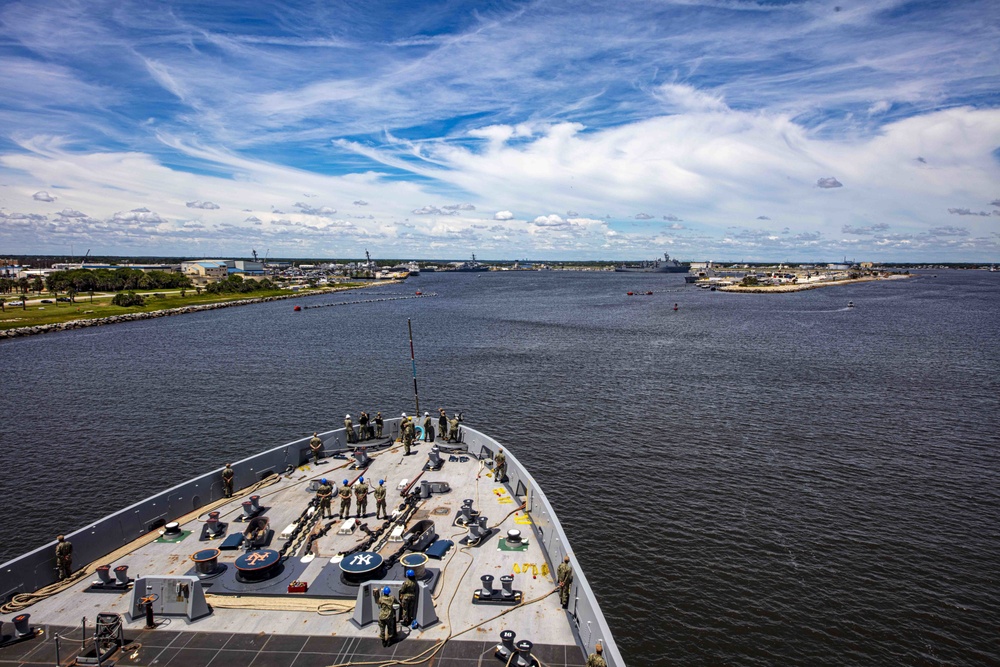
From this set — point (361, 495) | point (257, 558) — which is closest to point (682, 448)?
point (361, 495)

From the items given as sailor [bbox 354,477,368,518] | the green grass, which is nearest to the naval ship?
sailor [bbox 354,477,368,518]

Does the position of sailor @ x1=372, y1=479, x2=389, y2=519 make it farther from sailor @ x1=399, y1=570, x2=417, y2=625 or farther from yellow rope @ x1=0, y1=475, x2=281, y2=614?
yellow rope @ x1=0, y1=475, x2=281, y2=614

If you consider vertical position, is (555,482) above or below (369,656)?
below

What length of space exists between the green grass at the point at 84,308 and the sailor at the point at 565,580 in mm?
125937

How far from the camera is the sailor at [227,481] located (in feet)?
72.0

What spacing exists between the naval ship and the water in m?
7.95

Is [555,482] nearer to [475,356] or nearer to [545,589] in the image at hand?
[545,589]

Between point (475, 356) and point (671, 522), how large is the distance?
49439mm

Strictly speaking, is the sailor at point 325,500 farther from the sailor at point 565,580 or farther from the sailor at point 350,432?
the sailor at point 565,580

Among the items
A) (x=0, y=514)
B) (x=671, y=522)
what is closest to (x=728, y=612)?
(x=671, y=522)

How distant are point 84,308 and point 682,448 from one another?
149 meters

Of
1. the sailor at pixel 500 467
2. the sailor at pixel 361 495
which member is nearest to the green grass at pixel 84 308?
the sailor at pixel 361 495

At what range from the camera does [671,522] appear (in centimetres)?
2997

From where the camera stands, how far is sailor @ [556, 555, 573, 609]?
1506cm
